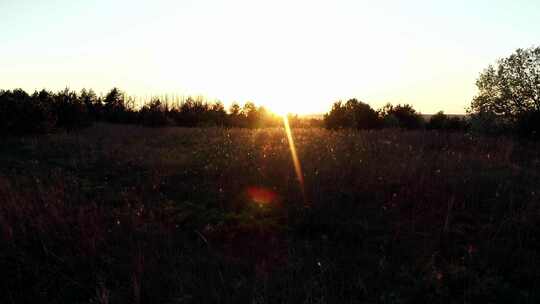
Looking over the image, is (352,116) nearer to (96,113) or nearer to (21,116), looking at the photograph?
(21,116)

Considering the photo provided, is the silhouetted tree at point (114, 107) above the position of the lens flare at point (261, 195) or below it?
above

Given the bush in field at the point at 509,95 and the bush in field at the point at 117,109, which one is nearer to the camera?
the bush in field at the point at 509,95

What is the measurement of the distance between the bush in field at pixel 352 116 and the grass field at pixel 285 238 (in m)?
18.2

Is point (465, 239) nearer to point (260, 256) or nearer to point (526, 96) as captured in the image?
point (260, 256)

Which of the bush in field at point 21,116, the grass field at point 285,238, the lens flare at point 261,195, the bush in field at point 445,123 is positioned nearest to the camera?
the grass field at point 285,238

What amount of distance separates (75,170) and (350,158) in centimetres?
823

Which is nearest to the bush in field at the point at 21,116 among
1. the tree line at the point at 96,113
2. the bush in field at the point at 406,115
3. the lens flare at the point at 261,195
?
the tree line at the point at 96,113

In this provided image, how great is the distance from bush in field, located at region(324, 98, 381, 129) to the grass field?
18.2 meters

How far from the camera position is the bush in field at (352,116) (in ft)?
88.5

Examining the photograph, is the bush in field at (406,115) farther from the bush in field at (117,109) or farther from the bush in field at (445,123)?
the bush in field at (117,109)

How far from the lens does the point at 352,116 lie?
26875 mm

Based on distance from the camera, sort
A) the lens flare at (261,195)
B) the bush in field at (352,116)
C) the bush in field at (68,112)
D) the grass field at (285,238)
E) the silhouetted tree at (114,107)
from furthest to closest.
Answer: the silhouetted tree at (114,107)
the bush in field at (352,116)
the bush in field at (68,112)
the lens flare at (261,195)
the grass field at (285,238)

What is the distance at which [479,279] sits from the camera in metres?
3.69

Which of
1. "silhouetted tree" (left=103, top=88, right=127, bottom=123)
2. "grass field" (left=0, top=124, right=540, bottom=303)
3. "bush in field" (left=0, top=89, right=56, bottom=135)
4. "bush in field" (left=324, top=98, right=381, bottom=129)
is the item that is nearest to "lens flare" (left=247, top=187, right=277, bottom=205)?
"grass field" (left=0, top=124, right=540, bottom=303)
